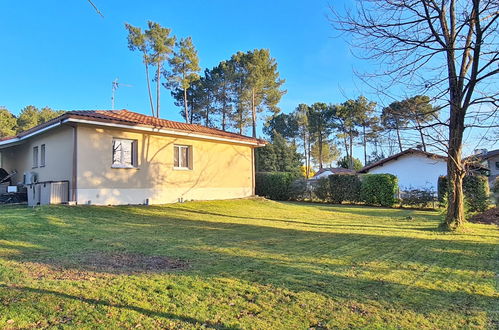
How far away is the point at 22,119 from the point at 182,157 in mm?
39435

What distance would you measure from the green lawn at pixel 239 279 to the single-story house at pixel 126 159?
4.48 metres

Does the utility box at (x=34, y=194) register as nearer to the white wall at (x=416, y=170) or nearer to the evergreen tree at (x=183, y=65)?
the evergreen tree at (x=183, y=65)

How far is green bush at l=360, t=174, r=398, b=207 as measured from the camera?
19.9 m

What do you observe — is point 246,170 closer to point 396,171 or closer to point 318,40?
point 318,40

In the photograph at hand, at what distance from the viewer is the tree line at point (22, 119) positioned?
40.8 m

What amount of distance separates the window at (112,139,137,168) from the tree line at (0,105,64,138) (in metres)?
34.5

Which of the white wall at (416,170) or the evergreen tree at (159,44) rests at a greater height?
the evergreen tree at (159,44)

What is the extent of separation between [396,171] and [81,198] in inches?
1044

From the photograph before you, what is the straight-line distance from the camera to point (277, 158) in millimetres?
41312

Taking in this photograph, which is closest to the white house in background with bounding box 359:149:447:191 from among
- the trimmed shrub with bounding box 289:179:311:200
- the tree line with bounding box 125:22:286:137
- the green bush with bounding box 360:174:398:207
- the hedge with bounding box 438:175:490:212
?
the green bush with bounding box 360:174:398:207

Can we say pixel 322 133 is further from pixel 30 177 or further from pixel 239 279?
pixel 239 279

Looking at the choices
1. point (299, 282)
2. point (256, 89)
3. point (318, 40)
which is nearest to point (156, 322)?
point (299, 282)

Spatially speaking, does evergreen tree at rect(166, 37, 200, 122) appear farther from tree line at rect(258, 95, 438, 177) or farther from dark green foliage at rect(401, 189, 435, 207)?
dark green foliage at rect(401, 189, 435, 207)

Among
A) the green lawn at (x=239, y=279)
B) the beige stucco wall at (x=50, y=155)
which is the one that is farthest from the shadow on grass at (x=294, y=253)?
the beige stucco wall at (x=50, y=155)
